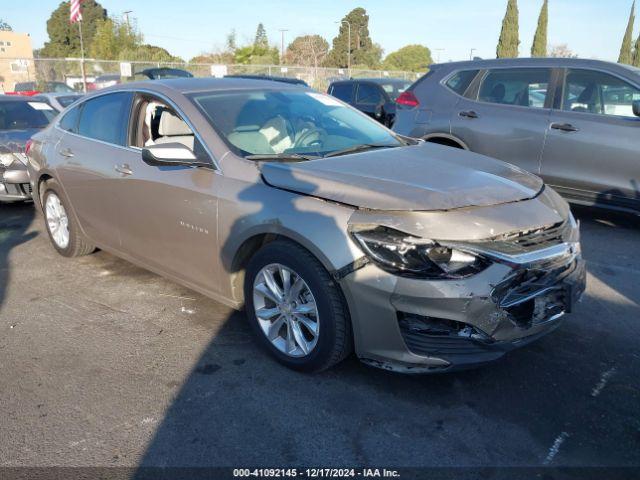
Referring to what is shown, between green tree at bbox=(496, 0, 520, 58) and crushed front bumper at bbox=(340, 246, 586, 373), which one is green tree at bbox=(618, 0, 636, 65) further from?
crushed front bumper at bbox=(340, 246, 586, 373)

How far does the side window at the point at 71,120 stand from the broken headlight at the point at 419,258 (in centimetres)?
343

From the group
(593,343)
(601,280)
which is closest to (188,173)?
(593,343)

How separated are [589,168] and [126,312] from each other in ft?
15.9

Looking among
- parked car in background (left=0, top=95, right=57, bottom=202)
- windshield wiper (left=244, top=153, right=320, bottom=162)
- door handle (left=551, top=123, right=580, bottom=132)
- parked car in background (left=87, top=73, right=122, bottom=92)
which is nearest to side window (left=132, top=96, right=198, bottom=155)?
windshield wiper (left=244, top=153, right=320, bottom=162)

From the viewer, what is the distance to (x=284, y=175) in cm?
314

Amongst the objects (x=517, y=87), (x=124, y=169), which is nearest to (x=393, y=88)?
(x=517, y=87)

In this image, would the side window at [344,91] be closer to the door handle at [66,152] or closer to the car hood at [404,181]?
the door handle at [66,152]

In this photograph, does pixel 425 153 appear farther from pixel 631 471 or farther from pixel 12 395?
pixel 12 395

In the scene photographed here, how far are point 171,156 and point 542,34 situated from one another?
51.8 meters

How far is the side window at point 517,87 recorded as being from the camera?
618cm

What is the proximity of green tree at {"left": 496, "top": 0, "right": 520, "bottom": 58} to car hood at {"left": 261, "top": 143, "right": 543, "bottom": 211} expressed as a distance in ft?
160

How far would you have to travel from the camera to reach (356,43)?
81312 millimetres

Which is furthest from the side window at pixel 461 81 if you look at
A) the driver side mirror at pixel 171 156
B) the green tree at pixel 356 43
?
the green tree at pixel 356 43

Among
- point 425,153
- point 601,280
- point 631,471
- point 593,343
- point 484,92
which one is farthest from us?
point 484,92
